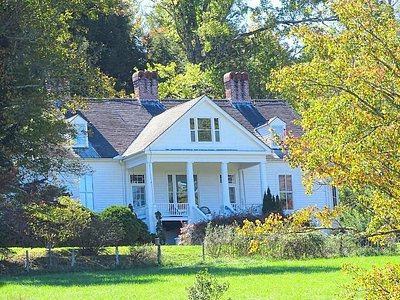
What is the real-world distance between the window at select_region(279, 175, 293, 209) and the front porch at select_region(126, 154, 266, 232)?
1.44 meters

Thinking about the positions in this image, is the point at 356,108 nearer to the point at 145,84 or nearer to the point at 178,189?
the point at 178,189

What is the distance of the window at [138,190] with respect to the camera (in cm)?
4112

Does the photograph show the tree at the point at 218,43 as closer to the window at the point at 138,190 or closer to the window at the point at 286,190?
the window at the point at 286,190

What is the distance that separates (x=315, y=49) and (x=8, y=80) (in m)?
12.5

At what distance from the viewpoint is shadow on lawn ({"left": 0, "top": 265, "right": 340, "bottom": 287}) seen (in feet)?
74.3

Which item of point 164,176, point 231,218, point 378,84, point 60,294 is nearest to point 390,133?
point 378,84

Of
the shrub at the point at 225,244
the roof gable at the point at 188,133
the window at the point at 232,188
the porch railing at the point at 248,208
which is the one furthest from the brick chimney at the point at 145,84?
the shrub at the point at 225,244

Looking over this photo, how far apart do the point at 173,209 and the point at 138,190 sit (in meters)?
2.02

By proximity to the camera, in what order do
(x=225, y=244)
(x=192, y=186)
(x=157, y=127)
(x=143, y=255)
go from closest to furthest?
(x=143, y=255)
(x=225, y=244)
(x=192, y=186)
(x=157, y=127)

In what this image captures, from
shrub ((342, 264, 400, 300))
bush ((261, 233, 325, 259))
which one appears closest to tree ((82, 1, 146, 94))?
bush ((261, 233, 325, 259))

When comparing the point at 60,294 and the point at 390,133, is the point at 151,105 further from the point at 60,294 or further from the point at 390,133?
the point at 390,133

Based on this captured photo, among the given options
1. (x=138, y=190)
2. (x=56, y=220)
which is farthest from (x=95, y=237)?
(x=138, y=190)

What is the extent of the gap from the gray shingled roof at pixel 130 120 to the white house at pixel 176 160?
0.16 ft

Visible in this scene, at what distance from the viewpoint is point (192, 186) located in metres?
39.9
